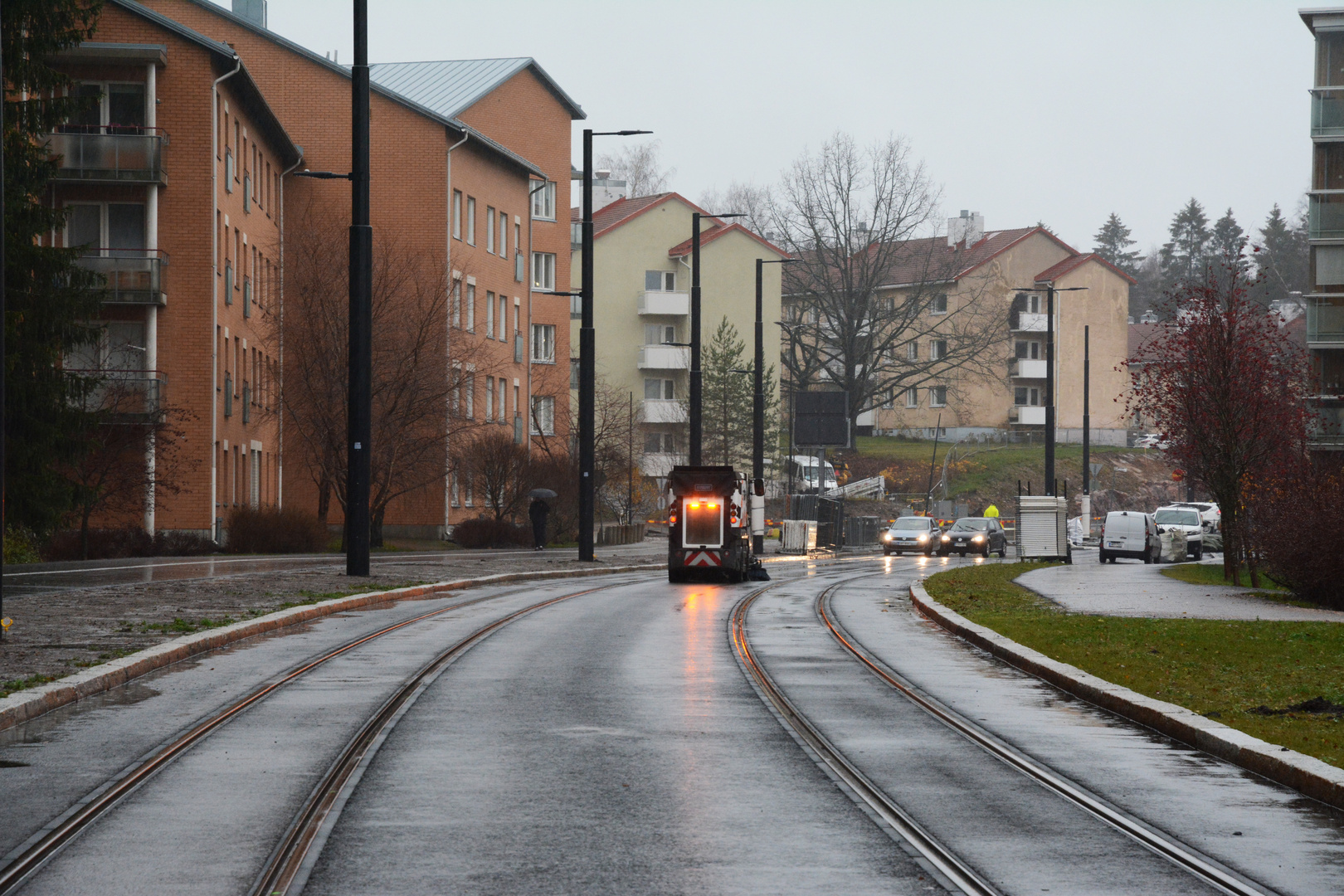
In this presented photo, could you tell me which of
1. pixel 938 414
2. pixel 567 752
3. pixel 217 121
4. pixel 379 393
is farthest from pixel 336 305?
pixel 938 414

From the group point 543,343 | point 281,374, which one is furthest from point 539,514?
point 543,343

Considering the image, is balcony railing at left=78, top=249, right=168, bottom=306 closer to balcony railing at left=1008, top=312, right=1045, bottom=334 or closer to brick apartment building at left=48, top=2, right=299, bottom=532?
brick apartment building at left=48, top=2, right=299, bottom=532

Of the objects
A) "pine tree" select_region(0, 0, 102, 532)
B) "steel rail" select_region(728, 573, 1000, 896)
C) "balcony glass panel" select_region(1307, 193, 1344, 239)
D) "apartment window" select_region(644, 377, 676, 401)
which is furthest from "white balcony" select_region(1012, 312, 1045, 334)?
"steel rail" select_region(728, 573, 1000, 896)

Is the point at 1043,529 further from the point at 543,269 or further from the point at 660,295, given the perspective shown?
the point at 660,295

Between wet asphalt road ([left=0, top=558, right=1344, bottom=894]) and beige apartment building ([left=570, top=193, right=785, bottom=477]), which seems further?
beige apartment building ([left=570, top=193, right=785, bottom=477])

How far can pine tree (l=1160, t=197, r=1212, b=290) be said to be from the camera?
14888cm

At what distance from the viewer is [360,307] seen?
1083 inches

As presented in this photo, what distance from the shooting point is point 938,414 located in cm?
10350

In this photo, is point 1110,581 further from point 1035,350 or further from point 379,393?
point 1035,350

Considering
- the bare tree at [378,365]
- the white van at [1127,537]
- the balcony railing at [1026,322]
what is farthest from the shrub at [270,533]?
the balcony railing at [1026,322]

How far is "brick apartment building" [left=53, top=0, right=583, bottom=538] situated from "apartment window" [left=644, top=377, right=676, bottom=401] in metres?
22.4

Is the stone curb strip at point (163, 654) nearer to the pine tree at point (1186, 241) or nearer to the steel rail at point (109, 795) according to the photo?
the steel rail at point (109, 795)

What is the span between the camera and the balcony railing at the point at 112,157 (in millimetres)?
42812

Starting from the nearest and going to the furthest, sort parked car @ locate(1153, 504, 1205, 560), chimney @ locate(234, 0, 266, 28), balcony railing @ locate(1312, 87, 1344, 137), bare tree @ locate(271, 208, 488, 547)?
bare tree @ locate(271, 208, 488, 547) < parked car @ locate(1153, 504, 1205, 560) < balcony railing @ locate(1312, 87, 1344, 137) < chimney @ locate(234, 0, 266, 28)
